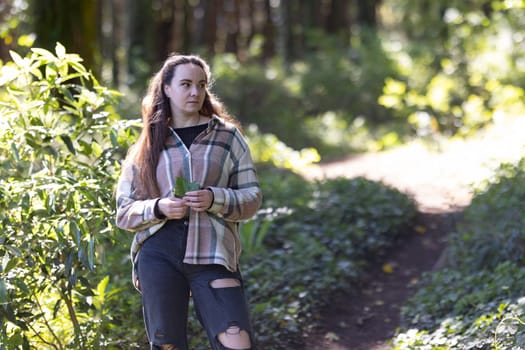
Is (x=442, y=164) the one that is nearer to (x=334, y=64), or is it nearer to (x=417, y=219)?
(x=417, y=219)

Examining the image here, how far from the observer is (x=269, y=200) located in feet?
31.7

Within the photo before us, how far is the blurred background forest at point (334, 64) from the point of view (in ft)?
47.1

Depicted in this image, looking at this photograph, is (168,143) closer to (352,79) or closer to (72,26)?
(72,26)

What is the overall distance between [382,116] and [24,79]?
15804 millimetres

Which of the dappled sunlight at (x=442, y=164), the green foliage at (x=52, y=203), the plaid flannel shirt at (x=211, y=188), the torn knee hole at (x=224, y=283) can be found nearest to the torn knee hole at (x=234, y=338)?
the torn knee hole at (x=224, y=283)

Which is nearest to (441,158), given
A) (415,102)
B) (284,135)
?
(415,102)

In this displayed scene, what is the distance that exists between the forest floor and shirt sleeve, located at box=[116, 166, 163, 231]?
2752mm

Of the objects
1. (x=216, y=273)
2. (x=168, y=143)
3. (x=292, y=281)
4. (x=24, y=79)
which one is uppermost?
(x=24, y=79)

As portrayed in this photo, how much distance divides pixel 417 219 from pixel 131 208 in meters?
6.18

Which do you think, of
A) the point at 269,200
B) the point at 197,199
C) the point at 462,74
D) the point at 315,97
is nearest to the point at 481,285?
the point at 269,200

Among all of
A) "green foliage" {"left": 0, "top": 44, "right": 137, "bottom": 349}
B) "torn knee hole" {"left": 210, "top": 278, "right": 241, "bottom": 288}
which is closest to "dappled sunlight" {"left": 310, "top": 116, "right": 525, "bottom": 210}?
"green foliage" {"left": 0, "top": 44, "right": 137, "bottom": 349}

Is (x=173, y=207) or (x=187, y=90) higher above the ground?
(x=187, y=90)

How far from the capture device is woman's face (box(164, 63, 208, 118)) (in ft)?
14.9

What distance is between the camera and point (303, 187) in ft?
34.1
